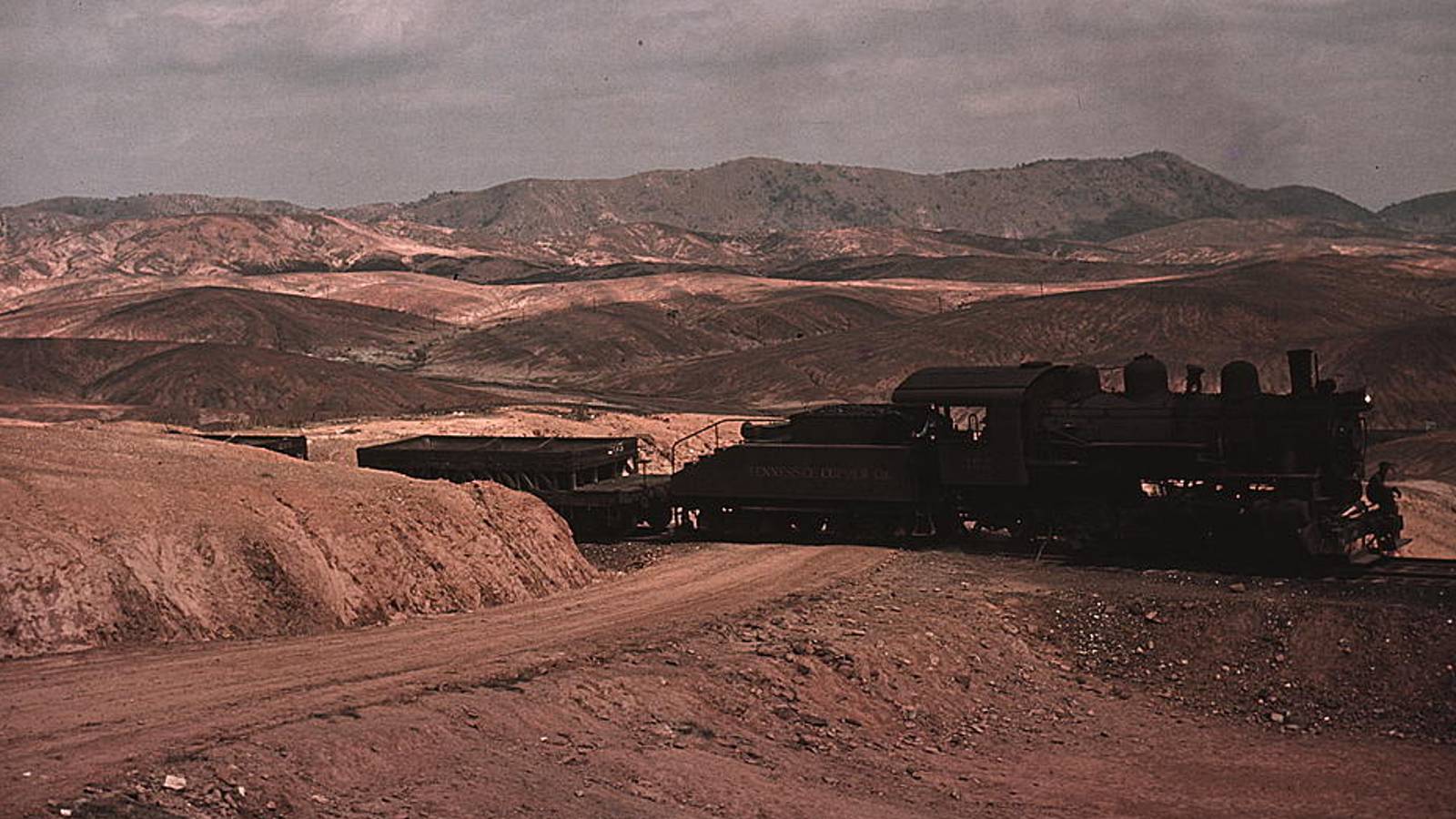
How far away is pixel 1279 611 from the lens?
19.5 metres

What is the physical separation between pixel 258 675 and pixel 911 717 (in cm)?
774

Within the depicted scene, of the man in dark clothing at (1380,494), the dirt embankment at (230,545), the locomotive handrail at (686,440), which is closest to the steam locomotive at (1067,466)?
the man in dark clothing at (1380,494)

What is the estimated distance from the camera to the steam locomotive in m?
23.0

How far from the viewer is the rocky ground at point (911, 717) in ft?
39.1

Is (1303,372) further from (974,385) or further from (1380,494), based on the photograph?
(974,385)

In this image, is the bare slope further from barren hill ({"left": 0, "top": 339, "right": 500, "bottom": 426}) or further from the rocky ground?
the rocky ground

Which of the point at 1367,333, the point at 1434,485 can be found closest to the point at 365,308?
the point at 1367,333

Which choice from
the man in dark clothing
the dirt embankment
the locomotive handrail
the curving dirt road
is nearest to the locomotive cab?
the locomotive handrail

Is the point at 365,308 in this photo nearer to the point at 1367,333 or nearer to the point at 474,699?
the point at 1367,333

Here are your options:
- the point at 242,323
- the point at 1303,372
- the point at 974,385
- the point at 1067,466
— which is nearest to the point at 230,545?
the point at 974,385

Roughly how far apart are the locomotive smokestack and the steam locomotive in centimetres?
3

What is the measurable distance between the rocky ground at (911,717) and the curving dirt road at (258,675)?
0.18m

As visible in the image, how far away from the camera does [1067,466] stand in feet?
82.0

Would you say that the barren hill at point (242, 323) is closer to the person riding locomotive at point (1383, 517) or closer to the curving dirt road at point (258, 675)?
the curving dirt road at point (258, 675)
